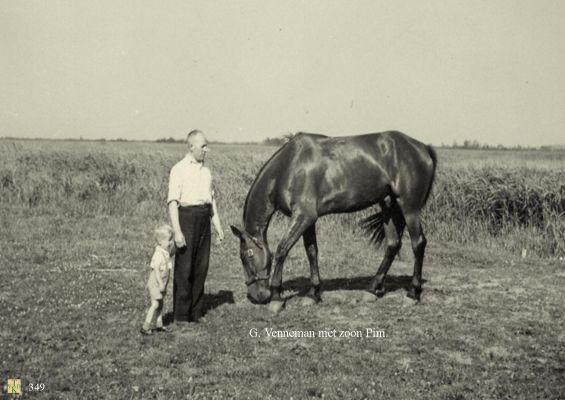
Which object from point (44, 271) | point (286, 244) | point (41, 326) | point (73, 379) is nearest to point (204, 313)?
point (286, 244)

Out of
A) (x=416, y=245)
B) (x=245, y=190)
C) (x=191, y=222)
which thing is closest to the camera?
(x=191, y=222)

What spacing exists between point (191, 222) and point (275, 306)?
1935mm

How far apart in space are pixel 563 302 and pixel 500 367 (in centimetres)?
361

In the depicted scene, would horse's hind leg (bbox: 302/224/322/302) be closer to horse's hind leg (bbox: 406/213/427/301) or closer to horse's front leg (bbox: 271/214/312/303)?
horse's front leg (bbox: 271/214/312/303)

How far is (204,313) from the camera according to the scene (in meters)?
7.91

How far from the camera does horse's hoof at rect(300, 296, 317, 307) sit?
8492mm

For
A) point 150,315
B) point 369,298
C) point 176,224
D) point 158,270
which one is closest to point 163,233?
point 176,224

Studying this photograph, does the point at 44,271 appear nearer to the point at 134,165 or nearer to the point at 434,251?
the point at 434,251

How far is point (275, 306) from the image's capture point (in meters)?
8.09

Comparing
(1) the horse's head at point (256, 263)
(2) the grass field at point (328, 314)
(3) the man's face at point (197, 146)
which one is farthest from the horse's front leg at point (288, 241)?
(3) the man's face at point (197, 146)

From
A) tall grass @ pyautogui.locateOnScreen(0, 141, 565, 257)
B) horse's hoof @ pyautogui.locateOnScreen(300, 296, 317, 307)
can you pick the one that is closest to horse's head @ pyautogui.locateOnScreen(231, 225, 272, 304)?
horse's hoof @ pyautogui.locateOnScreen(300, 296, 317, 307)

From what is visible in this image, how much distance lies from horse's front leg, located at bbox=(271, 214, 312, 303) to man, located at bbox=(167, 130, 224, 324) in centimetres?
123

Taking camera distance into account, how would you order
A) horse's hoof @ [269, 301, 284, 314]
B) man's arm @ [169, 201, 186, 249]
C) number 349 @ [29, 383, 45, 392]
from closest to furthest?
number 349 @ [29, 383, 45, 392]
man's arm @ [169, 201, 186, 249]
horse's hoof @ [269, 301, 284, 314]

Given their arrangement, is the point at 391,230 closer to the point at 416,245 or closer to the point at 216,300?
A: the point at 416,245
